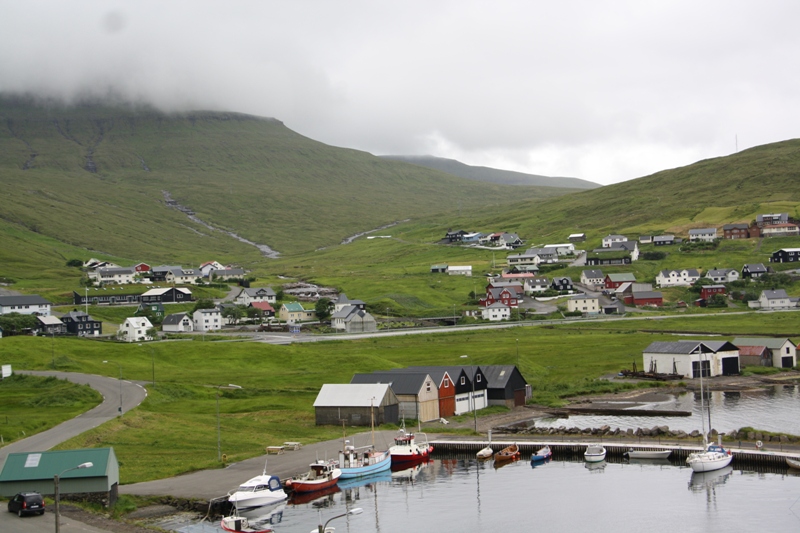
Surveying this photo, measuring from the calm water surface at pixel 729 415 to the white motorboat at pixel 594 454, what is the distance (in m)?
9.11

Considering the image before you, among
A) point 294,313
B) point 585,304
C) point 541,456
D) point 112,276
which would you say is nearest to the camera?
point 541,456

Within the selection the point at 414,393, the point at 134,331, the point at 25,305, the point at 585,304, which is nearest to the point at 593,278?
the point at 585,304

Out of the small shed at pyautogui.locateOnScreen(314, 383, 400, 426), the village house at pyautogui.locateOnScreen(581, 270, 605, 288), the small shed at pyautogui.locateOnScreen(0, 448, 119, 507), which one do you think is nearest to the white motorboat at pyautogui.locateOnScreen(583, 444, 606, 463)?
the small shed at pyautogui.locateOnScreen(314, 383, 400, 426)

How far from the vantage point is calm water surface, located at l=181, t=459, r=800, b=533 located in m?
43.8

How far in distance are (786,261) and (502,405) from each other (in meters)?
119

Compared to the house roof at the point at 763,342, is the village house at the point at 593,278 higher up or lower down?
higher up

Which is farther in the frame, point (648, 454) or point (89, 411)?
point (89, 411)

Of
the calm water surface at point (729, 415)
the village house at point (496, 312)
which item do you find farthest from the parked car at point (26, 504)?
the village house at point (496, 312)

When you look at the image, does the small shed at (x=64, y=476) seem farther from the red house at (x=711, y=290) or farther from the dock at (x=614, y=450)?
the red house at (x=711, y=290)

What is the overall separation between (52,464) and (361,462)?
19.1m

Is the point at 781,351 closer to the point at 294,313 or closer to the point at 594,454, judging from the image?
the point at 594,454

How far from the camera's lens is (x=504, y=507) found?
46.4m

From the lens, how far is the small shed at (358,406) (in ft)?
216

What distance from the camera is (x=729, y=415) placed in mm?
67688
